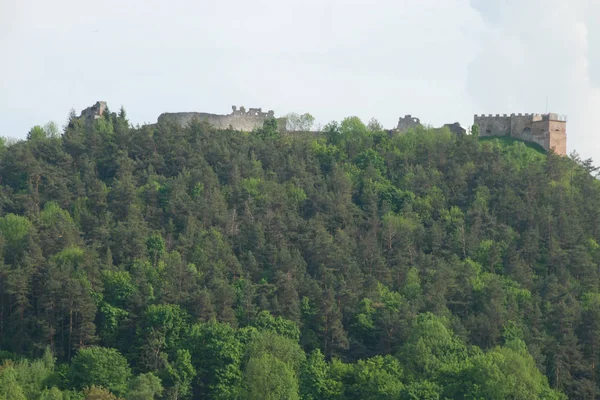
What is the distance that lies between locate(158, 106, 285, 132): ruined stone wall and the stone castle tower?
1494cm

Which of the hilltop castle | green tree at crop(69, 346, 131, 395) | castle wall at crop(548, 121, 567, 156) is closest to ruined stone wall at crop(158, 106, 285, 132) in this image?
the hilltop castle

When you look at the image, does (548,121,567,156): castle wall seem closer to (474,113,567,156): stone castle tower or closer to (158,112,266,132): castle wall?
(474,113,567,156): stone castle tower

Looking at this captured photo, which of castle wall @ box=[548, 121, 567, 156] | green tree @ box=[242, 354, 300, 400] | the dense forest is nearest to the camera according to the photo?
green tree @ box=[242, 354, 300, 400]

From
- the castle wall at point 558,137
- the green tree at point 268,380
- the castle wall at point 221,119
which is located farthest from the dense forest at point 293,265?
the castle wall at point 558,137

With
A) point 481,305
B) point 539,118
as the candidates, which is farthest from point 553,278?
point 539,118

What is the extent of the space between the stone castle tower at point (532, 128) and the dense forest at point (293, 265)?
2571 mm

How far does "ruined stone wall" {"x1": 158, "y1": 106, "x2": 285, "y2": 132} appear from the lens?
10312 cm

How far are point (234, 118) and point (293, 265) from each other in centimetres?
2414

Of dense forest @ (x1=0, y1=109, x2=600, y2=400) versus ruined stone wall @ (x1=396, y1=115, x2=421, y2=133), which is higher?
ruined stone wall @ (x1=396, y1=115, x2=421, y2=133)

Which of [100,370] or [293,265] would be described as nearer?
[100,370]

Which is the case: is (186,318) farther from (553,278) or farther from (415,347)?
(553,278)

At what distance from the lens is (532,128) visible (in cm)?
10569

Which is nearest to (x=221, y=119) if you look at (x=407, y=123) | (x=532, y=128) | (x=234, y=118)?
(x=234, y=118)

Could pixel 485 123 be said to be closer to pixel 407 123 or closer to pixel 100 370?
pixel 407 123
